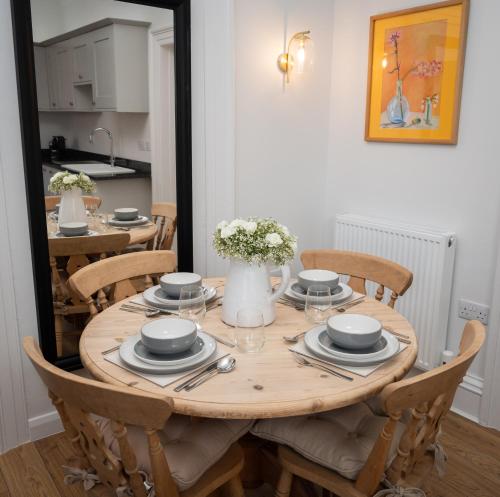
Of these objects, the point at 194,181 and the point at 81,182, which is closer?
the point at 81,182

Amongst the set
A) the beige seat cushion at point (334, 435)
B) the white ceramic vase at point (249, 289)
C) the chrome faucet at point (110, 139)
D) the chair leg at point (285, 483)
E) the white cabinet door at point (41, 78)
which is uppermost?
the white cabinet door at point (41, 78)

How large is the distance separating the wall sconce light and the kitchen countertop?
98 centimetres

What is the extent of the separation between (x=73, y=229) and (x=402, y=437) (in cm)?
172

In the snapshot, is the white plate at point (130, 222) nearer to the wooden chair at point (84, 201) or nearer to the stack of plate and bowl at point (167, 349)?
the wooden chair at point (84, 201)

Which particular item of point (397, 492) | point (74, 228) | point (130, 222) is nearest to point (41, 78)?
point (74, 228)

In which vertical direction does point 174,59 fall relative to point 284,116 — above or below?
above

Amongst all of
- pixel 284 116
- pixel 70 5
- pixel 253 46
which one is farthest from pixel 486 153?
pixel 70 5

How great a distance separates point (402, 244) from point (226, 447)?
5.51 feet

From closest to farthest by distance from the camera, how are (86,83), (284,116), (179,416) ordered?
(179,416)
(86,83)
(284,116)

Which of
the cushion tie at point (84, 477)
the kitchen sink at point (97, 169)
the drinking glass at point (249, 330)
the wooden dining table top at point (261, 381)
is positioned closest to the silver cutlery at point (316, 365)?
the wooden dining table top at point (261, 381)

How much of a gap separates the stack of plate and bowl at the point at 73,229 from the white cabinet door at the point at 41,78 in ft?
1.73

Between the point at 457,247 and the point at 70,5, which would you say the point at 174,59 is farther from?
the point at 457,247

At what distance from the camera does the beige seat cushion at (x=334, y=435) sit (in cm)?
151

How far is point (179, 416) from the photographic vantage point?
1.69 m
